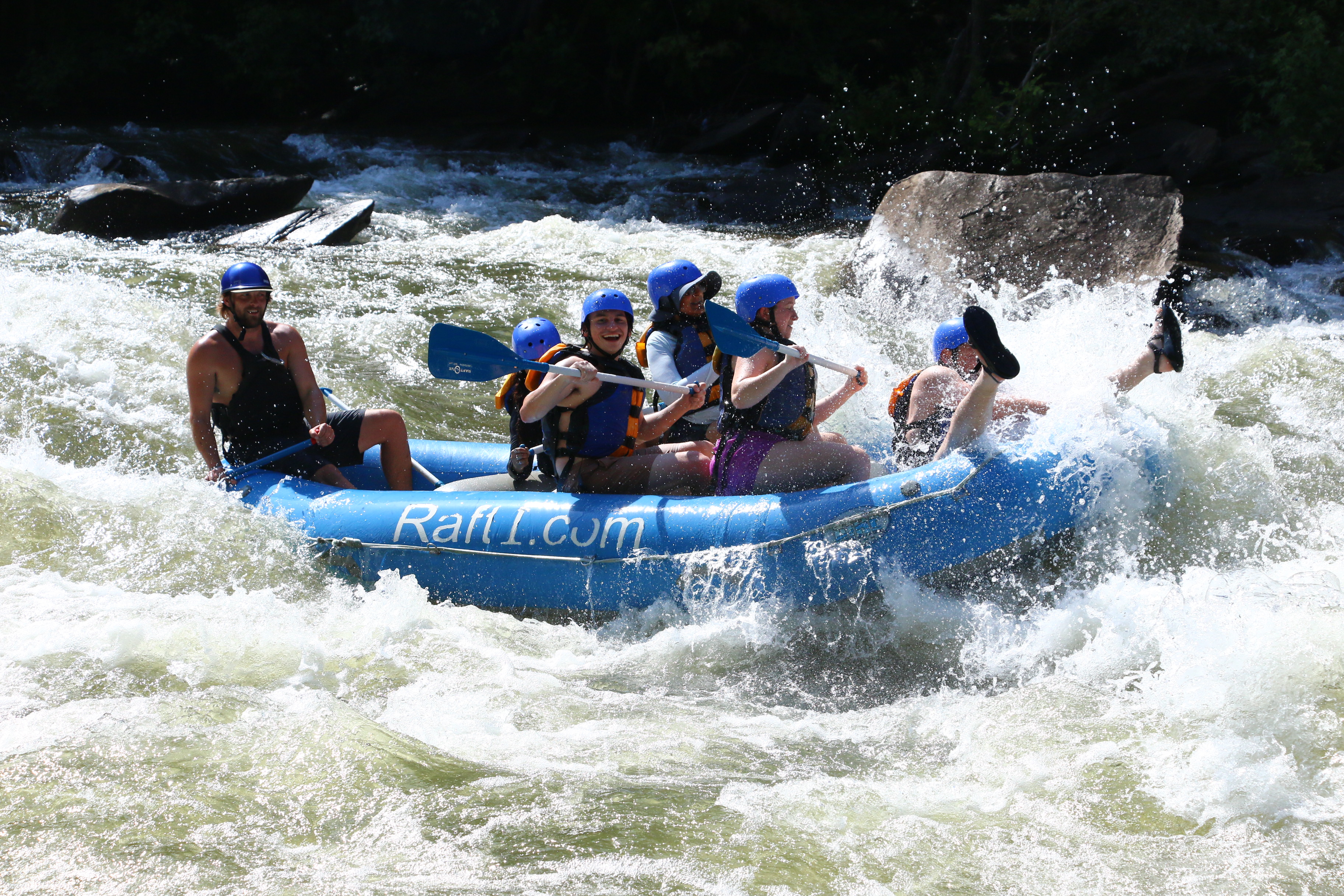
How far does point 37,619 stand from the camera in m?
3.86

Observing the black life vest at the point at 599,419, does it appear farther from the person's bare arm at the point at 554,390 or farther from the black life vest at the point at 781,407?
the black life vest at the point at 781,407

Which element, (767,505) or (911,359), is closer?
(767,505)

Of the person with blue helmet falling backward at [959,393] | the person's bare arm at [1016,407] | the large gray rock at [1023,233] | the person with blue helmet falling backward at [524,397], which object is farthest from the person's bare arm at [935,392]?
the large gray rock at [1023,233]

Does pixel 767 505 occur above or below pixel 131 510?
→ above

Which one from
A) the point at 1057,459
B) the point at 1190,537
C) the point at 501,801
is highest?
the point at 1057,459

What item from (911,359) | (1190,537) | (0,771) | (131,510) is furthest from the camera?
(911,359)

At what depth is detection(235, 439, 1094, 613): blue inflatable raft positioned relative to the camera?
12.3 ft

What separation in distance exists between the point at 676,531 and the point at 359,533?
4.19ft

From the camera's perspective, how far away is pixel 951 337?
4.23m

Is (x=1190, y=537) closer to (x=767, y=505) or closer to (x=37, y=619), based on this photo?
(x=767, y=505)

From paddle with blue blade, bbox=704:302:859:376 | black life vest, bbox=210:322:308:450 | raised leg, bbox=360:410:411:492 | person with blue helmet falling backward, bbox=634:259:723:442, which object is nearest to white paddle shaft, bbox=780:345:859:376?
paddle with blue blade, bbox=704:302:859:376

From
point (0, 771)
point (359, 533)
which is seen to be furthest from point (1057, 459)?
point (0, 771)

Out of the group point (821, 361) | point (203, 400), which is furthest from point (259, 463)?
point (821, 361)

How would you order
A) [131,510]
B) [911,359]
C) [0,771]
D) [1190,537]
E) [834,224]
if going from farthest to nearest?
[834,224] → [911,359] → [131,510] → [1190,537] → [0,771]
